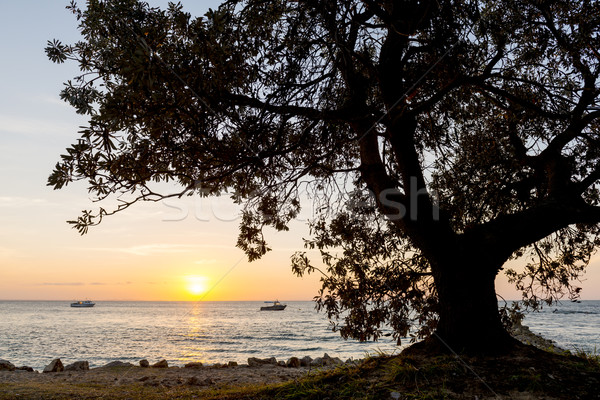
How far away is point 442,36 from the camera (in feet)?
23.8

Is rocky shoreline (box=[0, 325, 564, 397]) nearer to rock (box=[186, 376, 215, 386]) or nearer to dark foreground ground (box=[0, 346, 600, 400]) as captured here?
rock (box=[186, 376, 215, 386])

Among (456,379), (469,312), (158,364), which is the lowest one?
(158,364)

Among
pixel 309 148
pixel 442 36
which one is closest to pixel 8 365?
pixel 309 148

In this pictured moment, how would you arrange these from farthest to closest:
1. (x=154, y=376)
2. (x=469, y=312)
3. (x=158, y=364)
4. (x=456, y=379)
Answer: (x=158, y=364)
(x=154, y=376)
(x=469, y=312)
(x=456, y=379)

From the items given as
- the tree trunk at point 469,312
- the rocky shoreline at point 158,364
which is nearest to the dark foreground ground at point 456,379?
the tree trunk at point 469,312

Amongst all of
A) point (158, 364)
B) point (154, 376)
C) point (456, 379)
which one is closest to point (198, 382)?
point (154, 376)

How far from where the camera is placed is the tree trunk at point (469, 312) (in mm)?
6656

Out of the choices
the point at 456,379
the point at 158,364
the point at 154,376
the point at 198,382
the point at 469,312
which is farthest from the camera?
the point at 158,364

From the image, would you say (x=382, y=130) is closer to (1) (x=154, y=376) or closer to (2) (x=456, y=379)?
(2) (x=456, y=379)

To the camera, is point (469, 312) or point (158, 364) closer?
point (469, 312)

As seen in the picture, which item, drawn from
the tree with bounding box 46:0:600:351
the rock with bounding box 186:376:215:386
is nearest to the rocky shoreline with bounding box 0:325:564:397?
the rock with bounding box 186:376:215:386

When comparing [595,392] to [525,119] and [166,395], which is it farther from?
[166,395]

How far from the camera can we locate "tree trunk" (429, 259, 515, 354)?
6.66m

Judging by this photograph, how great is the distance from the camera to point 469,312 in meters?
6.74
